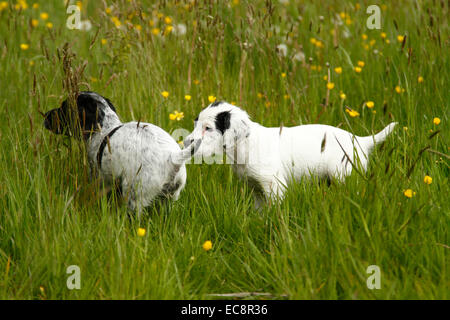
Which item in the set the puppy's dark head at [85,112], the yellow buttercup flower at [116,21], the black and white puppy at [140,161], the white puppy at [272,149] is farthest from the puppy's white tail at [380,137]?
the yellow buttercup flower at [116,21]

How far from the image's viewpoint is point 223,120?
3.07 m

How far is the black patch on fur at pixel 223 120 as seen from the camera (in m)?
3.06

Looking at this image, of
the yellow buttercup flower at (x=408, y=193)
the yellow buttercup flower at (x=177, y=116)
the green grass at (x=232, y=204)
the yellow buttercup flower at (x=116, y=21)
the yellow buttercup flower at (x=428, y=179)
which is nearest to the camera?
the green grass at (x=232, y=204)

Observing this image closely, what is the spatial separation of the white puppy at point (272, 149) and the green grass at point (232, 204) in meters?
0.13

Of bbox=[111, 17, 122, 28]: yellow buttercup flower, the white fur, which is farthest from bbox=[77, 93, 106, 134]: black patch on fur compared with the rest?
bbox=[111, 17, 122, 28]: yellow buttercup flower

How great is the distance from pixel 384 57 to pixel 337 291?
3086 mm

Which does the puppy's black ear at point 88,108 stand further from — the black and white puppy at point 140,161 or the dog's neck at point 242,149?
the dog's neck at point 242,149

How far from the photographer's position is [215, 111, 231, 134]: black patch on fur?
3.06 m

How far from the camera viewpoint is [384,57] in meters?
4.76

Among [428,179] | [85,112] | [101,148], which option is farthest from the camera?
[85,112]

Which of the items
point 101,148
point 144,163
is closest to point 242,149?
point 144,163

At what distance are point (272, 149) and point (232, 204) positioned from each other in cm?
49

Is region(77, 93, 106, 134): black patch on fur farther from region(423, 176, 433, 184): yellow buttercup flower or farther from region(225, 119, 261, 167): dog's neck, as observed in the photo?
region(423, 176, 433, 184): yellow buttercup flower

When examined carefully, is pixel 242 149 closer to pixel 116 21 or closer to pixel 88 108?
pixel 88 108
